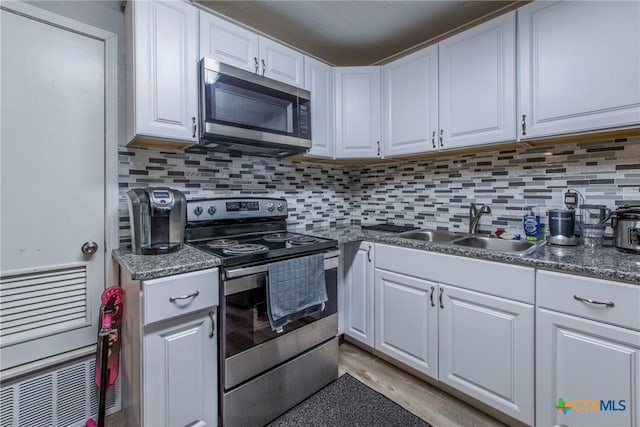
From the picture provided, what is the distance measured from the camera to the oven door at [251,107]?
1.57 metres

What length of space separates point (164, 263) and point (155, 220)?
307 mm

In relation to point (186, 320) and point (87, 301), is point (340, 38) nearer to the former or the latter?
point (186, 320)

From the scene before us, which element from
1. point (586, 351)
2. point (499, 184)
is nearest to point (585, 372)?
point (586, 351)

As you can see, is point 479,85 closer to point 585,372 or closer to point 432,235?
point 432,235

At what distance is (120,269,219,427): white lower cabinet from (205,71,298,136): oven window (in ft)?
2.94

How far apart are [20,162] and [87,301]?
0.74 metres

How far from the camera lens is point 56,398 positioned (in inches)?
56.4

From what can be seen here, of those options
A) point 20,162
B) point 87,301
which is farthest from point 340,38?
point 87,301

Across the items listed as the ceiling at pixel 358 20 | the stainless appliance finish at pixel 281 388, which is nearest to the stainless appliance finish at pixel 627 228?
the ceiling at pixel 358 20

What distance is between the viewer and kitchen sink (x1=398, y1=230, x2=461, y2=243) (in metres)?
2.08

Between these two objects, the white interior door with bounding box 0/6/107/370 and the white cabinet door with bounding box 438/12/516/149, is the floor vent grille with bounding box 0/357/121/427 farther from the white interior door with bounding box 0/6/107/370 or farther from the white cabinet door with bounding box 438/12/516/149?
the white cabinet door with bounding box 438/12/516/149

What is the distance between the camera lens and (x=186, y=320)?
1226 millimetres

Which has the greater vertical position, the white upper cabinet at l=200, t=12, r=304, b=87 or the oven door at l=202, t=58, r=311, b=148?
the white upper cabinet at l=200, t=12, r=304, b=87

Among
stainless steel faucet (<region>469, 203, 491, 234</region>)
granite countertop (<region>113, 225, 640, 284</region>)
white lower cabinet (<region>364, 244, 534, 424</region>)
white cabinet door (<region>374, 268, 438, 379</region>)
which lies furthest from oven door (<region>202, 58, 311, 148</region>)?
stainless steel faucet (<region>469, 203, 491, 234</region>)
